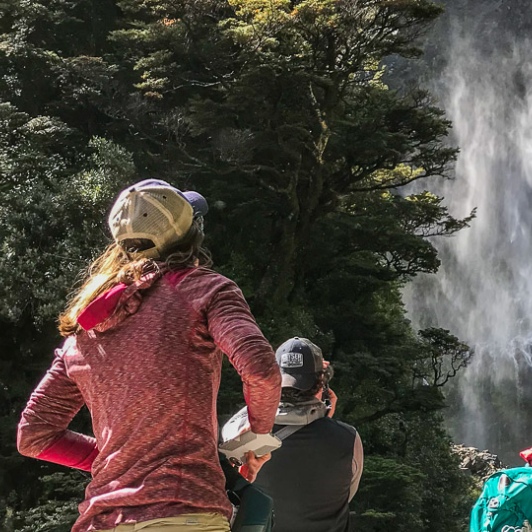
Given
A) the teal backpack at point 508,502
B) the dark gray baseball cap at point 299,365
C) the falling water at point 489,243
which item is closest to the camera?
the dark gray baseball cap at point 299,365

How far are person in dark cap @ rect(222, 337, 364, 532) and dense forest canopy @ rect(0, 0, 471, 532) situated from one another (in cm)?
732

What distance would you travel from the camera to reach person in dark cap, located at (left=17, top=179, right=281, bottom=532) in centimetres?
132

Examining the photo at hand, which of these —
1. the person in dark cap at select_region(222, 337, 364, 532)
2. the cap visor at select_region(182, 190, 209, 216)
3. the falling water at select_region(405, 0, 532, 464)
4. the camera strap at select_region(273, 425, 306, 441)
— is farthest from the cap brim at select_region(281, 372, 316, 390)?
the falling water at select_region(405, 0, 532, 464)

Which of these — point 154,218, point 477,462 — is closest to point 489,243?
point 477,462

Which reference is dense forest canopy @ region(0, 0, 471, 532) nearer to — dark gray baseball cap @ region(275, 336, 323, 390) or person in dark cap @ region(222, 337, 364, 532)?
person in dark cap @ region(222, 337, 364, 532)

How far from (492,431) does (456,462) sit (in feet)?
29.9

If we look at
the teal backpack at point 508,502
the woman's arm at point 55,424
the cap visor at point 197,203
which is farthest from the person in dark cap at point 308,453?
the woman's arm at point 55,424

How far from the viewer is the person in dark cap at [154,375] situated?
51.8 inches

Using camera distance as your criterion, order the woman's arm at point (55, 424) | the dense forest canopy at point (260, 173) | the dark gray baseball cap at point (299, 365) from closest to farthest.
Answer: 1. the woman's arm at point (55, 424)
2. the dark gray baseball cap at point (299, 365)
3. the dense forest canopy at point (260, 173)

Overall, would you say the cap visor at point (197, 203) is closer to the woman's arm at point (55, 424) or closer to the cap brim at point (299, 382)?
the woman's arm at point (55, 424)

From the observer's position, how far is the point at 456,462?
49.0 ft

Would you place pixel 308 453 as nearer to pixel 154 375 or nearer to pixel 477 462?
pixel 154 375

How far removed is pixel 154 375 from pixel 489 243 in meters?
25.2

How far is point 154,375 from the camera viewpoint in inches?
54.1
